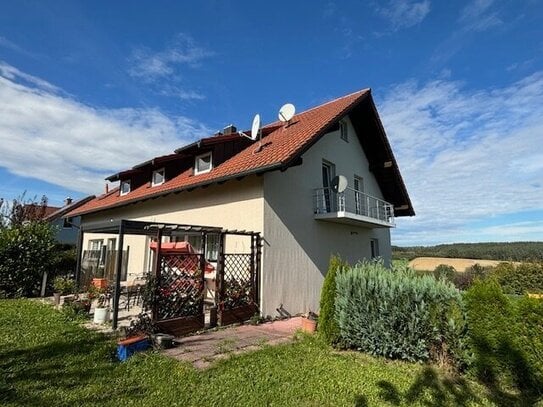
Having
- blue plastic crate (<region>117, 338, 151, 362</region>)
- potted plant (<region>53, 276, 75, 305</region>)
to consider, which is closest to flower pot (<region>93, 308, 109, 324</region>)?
blue plastic crate (<region>117, 338, 151, 362</region>)

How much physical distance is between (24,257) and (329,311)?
1290 cm

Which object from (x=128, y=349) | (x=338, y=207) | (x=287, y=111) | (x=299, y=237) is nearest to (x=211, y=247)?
(x=299, y=237)

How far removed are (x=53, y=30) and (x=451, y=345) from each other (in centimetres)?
1111

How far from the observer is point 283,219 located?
1050 centimetres

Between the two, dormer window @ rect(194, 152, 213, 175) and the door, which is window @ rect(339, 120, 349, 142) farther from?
dormer window @ rect(194, 152, 213, 175)

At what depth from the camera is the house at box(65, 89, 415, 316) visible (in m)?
10.0

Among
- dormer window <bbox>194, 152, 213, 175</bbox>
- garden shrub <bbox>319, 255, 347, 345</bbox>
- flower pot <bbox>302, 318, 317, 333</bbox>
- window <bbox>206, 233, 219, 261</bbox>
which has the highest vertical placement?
dormer window <bbox>194, 152, 213, 175</bbox>

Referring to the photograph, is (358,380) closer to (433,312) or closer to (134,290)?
(433,312)

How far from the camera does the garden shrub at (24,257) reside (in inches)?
511

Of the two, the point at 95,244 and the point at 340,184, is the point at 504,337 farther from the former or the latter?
the point at 95,244

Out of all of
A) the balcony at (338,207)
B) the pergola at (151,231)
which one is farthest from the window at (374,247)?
the pergola at (151,231)

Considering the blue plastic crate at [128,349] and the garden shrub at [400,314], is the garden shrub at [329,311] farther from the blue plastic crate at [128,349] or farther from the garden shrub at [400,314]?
the blue plastic crate at [128,349]

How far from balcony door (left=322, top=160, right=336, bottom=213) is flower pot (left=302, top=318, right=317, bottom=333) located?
512cm

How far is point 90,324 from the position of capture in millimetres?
8352
